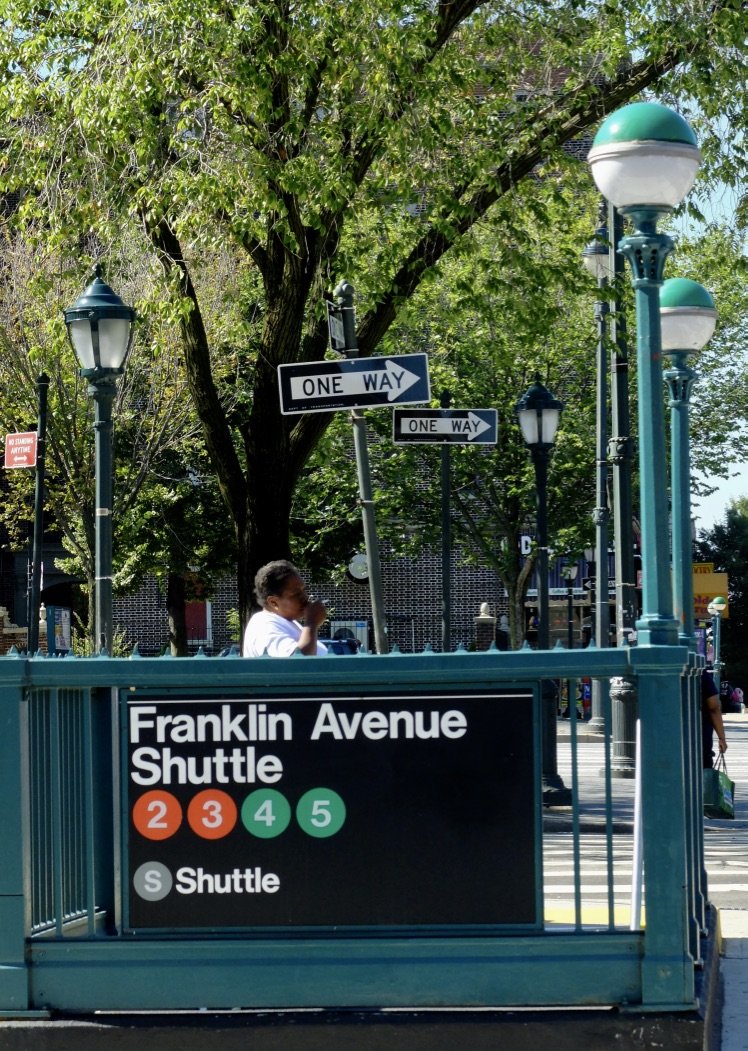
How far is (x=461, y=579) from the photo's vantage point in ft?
151

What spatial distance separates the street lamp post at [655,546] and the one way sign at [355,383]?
3.39 metres

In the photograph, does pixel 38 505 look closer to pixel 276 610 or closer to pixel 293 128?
pixel 293 128

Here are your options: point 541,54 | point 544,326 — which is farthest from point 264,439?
point 541,54

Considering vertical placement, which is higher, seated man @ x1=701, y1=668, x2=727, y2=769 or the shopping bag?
seated man @ x1=701, y1=668, x2=727, y2=769

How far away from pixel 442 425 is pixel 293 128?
2638mm

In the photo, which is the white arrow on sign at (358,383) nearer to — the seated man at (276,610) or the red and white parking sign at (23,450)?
the seated man at (276,610)

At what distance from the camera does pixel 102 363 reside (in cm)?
1063

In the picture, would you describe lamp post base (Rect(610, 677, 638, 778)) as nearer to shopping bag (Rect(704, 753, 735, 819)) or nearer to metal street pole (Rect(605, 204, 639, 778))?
metal street pole (Rect(605, 204, 639, 778))

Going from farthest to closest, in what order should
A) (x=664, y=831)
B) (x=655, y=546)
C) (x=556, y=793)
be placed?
(x=556, y=793), (x=655, y=546), (x=664, y=831)

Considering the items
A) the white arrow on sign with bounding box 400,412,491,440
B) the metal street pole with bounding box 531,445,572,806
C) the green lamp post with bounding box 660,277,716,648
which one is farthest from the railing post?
the white arrow on sign with bounding box 400,412,491,440

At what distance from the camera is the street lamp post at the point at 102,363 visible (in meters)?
10.4

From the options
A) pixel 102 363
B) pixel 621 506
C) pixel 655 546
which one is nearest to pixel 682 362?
pixel 655 546

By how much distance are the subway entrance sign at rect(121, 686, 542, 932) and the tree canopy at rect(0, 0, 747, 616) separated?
720cm

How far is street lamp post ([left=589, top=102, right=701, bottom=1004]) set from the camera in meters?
4.78
